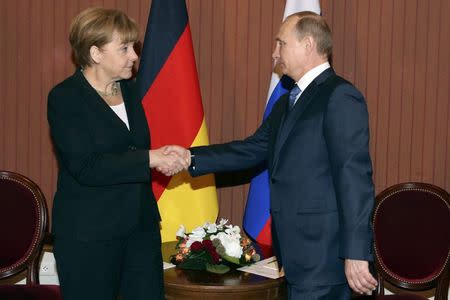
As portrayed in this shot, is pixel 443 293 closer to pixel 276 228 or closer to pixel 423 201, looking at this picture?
pixel 423 201

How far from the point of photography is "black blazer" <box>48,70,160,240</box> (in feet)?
10.8

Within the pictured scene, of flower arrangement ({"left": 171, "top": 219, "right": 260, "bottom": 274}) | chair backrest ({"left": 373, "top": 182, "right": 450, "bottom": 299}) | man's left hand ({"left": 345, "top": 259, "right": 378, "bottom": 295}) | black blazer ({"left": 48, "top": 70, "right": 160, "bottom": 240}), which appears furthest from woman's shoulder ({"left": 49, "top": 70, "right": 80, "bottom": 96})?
chair backrest ({"left": 373, "top": 182, "right": 450, "bottom": 299})

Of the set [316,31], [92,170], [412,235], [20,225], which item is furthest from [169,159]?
[412,235]

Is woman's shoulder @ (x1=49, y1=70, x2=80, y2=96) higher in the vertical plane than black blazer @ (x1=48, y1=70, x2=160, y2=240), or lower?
higher

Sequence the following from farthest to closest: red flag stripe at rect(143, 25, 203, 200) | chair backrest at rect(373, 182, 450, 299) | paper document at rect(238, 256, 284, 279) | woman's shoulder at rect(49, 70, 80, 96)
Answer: red flag stripe at rect(143, 25, 203, 200) < chair backrest at rect(373, 182, 450, 299) < paper document at rect(238, 256, 284, 279) < woman's shoulder at rect(49, 70, 80, 96)

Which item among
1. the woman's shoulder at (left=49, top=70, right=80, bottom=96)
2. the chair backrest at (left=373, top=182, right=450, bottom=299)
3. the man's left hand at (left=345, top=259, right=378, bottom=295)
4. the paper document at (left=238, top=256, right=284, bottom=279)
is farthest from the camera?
the chair backrest at (left=373, top=182, right=450, bottom=299)

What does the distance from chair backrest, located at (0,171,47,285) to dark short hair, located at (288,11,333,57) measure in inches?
71.1

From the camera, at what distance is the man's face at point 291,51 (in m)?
3.39

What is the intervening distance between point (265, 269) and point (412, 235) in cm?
86

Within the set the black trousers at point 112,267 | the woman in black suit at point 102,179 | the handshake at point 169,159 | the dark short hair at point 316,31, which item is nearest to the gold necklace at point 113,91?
the woman in black suit at point 102,179

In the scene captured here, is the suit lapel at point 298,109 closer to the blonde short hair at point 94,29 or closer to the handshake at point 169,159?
the handshake at point 169,159

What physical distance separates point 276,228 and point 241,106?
1.74 m

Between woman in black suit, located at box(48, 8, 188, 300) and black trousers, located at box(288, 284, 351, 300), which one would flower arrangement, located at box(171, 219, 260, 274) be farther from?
black trousers, located at box(288, 284, 351, 300)

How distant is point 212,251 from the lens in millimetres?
3906
